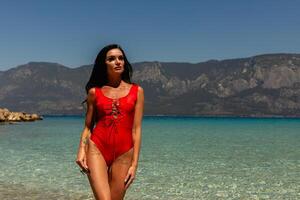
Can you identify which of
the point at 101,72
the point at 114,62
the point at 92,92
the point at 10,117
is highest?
the point at 114,62

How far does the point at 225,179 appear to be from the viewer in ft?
52.8

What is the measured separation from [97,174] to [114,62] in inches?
58.2

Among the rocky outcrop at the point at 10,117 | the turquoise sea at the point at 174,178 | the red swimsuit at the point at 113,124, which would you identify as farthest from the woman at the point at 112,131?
the rocky outcrop at the point at 10,117

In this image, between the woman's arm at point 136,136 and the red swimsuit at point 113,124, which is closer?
the red swimsuit at point 113,124

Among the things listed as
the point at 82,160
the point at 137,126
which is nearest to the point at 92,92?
the point at 137,126

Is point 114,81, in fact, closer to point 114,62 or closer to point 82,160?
point 114,62

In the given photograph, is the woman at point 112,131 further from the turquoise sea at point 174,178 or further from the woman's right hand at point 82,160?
the turquoise sea at point 174,178

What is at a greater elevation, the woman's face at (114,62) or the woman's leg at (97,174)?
the woman's face at (114,62)

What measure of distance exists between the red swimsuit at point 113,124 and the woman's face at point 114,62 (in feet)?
1.06

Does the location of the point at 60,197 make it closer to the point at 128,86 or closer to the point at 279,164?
the point at 128,86

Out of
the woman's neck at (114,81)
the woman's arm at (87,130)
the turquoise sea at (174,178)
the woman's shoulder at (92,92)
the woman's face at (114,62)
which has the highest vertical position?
the woman's face at (114,62)

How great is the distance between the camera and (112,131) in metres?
5.43

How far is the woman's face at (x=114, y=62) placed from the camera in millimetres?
5559

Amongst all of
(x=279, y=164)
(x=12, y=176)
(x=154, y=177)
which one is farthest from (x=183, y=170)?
(x=12, y=176)
